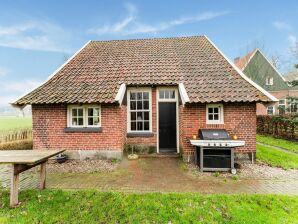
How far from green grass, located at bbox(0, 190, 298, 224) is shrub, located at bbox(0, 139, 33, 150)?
7553 millimetres

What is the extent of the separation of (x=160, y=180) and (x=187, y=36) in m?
10.9

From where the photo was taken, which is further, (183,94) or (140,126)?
(140,126)

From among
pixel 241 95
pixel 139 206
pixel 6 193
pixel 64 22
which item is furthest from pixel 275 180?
pixel 64 22

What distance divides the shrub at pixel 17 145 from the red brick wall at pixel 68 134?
3.59 metres

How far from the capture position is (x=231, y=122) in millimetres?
8805

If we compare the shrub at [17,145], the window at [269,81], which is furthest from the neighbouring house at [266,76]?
Answer: the shrub at [17,145]

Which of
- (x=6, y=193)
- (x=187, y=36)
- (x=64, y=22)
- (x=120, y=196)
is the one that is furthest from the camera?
(x=64, y=22)

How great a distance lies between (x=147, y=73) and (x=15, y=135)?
989 cm

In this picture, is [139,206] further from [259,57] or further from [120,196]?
[259,57]

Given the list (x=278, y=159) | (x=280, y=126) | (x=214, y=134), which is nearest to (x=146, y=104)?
(x=214, y=134)

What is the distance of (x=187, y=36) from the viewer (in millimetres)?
13828

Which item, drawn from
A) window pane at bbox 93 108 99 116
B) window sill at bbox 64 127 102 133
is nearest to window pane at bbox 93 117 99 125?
window pane at bbox 93 108 99 116

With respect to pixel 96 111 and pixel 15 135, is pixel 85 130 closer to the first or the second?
pixel 96 111

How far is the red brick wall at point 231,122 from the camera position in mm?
8750
